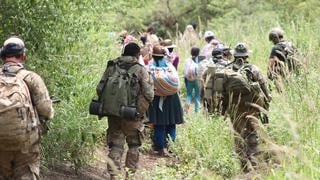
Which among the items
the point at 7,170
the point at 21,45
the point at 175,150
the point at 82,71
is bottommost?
the point at 175,150

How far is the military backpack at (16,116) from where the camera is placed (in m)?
5.58

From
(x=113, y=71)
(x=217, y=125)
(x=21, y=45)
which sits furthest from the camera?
(x=217, y=125)

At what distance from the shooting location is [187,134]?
30.0 feet

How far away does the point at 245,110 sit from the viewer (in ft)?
27.3

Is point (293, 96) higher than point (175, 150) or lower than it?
higher

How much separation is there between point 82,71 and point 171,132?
2.53 m

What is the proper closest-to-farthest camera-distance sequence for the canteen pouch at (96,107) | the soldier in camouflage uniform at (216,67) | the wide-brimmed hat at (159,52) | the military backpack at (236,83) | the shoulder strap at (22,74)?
1. the shoulder strap at (22,74)
2. the canteen pouch at (96,107)
3. the military backpack at (236,83)
4. the soldier in camouflage uniform at (216,67)
5. the wide-brimmed hat at (159,52)

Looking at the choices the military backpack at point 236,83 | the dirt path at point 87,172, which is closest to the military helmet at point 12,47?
the dirt path at point 87,172

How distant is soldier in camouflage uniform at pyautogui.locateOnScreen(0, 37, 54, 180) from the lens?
234 inches

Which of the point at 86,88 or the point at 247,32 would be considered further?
the point at 247,32

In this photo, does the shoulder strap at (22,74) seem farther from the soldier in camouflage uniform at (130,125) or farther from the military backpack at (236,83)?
the military backpack at (236,83)

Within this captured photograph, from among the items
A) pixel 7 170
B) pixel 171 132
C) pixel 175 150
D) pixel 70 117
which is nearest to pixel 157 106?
pixel 171 132

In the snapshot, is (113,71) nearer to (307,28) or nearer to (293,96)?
(293,96)

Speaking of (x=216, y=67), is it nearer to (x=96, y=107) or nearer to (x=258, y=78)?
(x=258, y=78)
